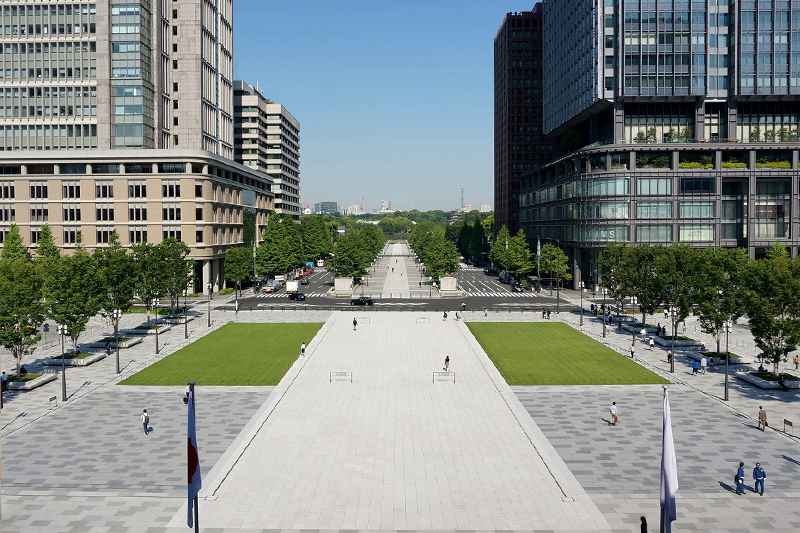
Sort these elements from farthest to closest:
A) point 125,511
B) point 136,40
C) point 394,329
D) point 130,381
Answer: point 136,40
point 394,329
point 130,381
point 125,511

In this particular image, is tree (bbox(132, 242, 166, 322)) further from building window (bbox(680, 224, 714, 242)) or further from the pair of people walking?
building window (bbox(680, 224, 714, 242))

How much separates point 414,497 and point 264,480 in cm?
753

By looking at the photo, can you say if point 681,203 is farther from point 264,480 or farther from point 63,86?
point 63,86

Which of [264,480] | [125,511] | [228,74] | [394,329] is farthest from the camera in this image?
[228,74]

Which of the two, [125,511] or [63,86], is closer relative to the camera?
[125,511]

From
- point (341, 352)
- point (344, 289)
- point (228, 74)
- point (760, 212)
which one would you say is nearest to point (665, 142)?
point (760, 212)

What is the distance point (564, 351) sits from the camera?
62844 millimetres

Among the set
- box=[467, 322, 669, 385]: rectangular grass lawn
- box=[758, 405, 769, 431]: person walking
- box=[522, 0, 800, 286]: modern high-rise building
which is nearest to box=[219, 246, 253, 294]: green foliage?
box=[467, 322, 669, 385]: rectangular grass lawn

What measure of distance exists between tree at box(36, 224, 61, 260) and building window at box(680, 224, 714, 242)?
345 feet

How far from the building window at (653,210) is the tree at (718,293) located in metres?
51.7

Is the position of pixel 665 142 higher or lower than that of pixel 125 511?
higher

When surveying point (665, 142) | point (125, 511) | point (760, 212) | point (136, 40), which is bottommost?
point (125, 511)

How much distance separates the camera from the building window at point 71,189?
109 metres

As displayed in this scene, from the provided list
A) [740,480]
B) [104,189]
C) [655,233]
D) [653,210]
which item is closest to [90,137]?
[104,189]
